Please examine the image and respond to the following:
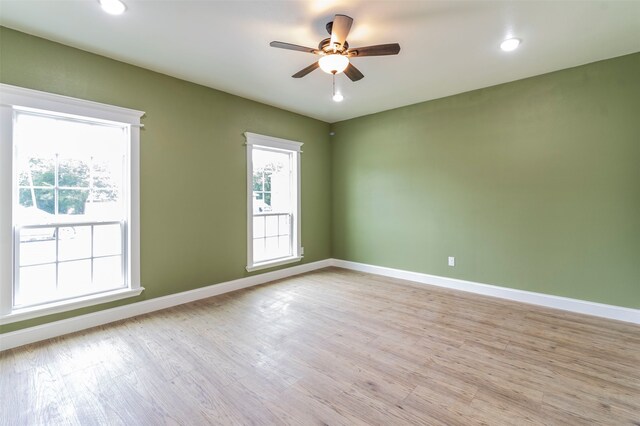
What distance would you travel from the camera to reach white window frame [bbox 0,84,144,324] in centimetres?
248

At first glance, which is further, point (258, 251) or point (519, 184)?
point (258, 251)

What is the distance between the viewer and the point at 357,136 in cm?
526

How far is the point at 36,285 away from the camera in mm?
2701

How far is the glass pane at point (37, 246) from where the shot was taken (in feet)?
8.61

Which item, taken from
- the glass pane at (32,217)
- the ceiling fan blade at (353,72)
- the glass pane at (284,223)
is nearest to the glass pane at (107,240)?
the glass pane at (32,217)

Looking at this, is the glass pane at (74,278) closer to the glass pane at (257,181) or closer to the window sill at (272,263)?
the window sill at (272,263)

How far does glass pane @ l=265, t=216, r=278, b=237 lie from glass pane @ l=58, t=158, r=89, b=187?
7.88 ft

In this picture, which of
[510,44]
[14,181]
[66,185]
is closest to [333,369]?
[66,185]

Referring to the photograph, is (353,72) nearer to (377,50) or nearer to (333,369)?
(377,50)

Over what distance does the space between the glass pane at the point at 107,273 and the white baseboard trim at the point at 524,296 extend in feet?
12.2

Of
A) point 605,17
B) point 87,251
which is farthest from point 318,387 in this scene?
point 605,17

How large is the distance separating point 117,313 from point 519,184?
5.01 metres

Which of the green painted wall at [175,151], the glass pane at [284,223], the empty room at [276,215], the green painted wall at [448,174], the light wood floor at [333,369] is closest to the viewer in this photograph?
the light wood floor at [333,369]

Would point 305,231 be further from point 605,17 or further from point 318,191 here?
point 605,17
